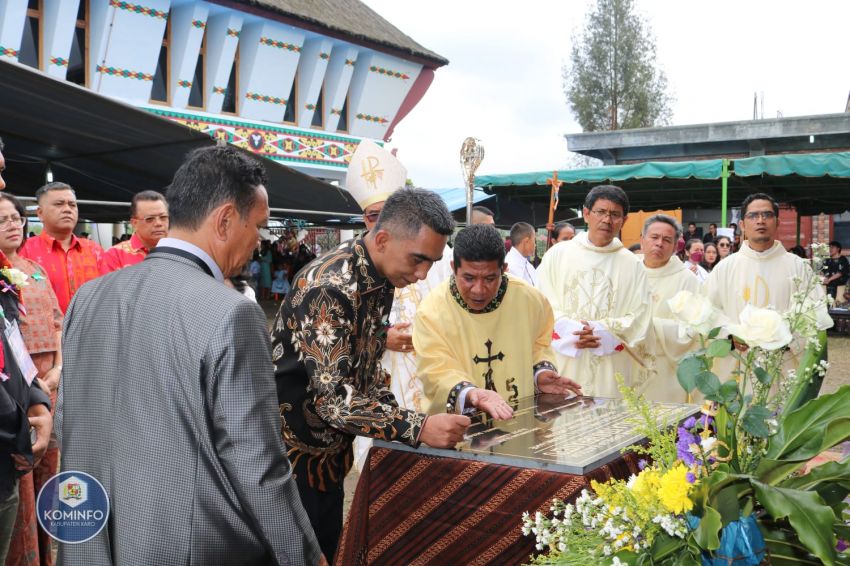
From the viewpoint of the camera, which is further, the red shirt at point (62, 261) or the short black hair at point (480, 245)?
the red shirt at point (62, 261)

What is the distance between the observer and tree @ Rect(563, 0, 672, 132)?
31.1 meters

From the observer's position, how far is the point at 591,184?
13.0 meters

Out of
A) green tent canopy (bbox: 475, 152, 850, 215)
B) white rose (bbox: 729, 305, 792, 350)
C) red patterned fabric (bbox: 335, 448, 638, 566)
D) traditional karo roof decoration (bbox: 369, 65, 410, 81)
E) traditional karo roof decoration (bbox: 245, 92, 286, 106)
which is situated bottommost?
red patterned fabric (bbox: 335, 448, 638, 566)

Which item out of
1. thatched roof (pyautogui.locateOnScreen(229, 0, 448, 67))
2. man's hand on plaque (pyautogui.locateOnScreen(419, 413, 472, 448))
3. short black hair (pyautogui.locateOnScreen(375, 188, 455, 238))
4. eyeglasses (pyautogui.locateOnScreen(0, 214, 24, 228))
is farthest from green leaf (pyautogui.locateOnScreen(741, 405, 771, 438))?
thatched roof (pyautogui.locateOnScreen(229, 0, 448, 67))

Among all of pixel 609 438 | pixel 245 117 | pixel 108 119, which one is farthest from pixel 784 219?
pixel 609 438

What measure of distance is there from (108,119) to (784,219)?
644 inches

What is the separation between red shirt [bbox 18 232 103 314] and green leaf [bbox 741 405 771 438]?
4.34 metres

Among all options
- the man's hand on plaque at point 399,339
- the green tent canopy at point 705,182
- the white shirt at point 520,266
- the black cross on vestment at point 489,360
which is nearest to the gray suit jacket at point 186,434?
the black cross on vestment at point 489,360

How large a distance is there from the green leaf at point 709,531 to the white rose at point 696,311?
38 cm

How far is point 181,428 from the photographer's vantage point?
1.54m

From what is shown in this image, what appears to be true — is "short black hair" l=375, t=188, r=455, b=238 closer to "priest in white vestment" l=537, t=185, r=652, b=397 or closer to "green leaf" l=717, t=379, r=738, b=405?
"green leaf" l=717, t=379, r=738, b=405

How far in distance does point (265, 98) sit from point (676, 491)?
695 inches

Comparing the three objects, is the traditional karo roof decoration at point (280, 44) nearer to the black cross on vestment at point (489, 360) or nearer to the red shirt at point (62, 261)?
the red shirt at point (62, 261)

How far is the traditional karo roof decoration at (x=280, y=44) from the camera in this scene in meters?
17.7
